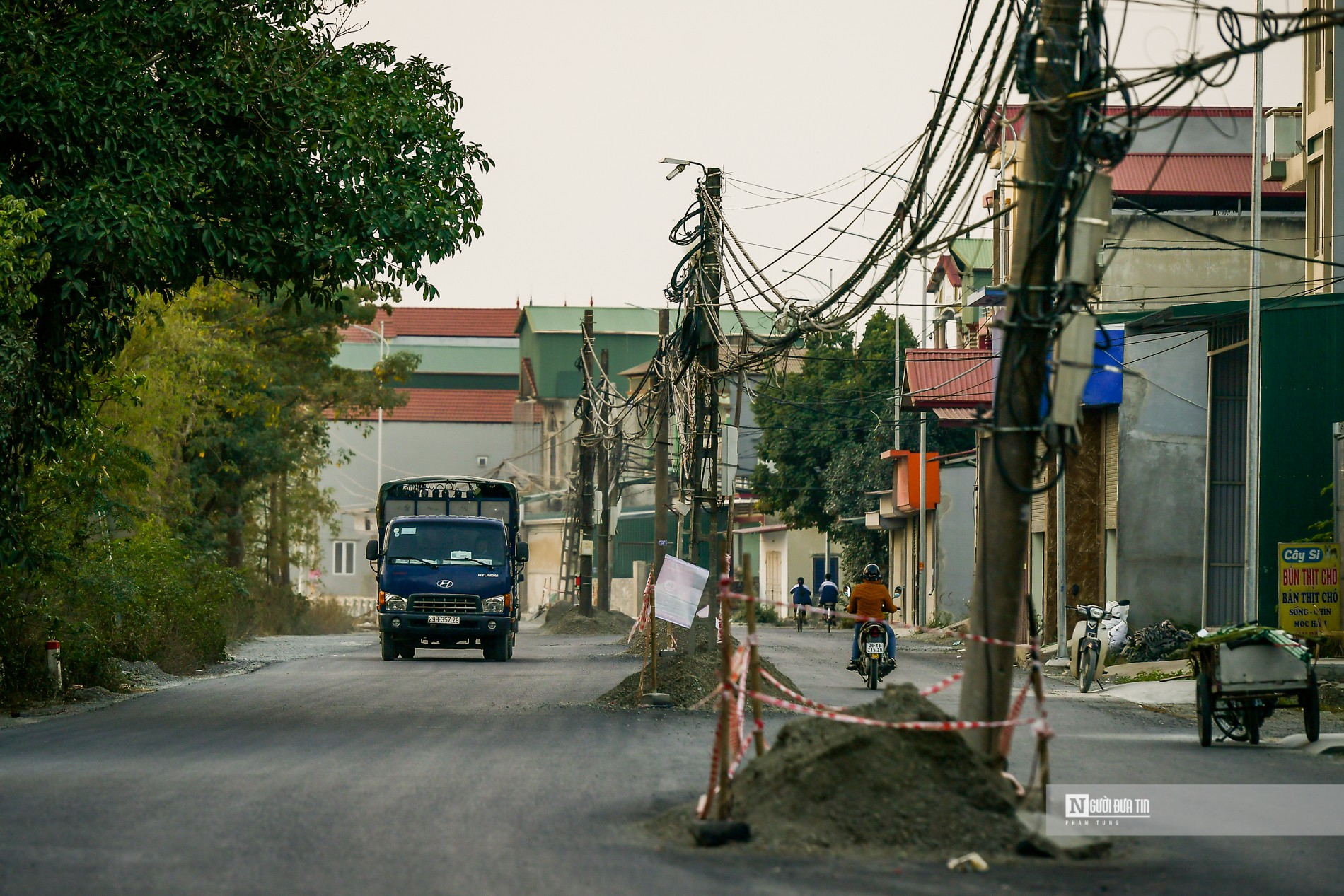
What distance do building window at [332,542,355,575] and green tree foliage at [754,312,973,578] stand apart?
32811 millimetres

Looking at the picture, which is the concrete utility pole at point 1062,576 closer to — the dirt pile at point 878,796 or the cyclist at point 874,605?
the cyclist at point 874,605

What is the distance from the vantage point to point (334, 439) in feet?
309

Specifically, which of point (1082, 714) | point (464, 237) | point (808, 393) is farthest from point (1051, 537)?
point (808, 393)

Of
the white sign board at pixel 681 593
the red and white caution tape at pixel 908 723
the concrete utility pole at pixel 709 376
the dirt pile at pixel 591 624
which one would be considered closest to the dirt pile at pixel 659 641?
the concrete utility pole at pixel 709 376

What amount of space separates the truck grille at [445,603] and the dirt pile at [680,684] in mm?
9624

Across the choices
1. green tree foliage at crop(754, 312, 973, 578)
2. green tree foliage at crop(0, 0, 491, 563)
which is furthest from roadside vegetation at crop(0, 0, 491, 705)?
green tree foliage at crop(754, 312, 973, 578)

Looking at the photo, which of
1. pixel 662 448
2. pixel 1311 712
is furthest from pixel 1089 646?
pixel 662 448

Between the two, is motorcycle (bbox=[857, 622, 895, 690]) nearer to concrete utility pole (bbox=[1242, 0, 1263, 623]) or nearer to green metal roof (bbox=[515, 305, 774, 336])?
concrete utility pole (bbox=[1242, 0, 1263, 623])

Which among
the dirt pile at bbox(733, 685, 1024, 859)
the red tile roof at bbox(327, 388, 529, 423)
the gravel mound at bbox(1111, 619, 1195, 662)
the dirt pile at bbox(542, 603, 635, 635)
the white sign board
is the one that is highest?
the red tile roof at bbox(327, 388, 529, 423)

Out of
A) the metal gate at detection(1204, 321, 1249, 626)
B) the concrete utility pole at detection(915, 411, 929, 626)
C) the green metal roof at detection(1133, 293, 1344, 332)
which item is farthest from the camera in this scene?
the concrete utility pole at detection(915, 411, 929, 626)

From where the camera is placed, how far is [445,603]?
2980 centimetres

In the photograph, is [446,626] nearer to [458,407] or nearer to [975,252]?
[975,252]

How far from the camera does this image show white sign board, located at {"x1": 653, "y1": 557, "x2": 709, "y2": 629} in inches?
743

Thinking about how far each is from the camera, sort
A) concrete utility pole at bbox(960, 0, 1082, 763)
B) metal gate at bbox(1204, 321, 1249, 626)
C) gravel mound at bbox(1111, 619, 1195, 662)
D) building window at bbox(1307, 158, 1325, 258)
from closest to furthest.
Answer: concrete utility pole at bbox(960, 0, 1082, 763) < gravel mound at bbox(1111, 619, 1195, 662) < metal gate at bbox(1204, 321, 1249, 626) < building window at bbox(1307, 158, 1325, 258)
